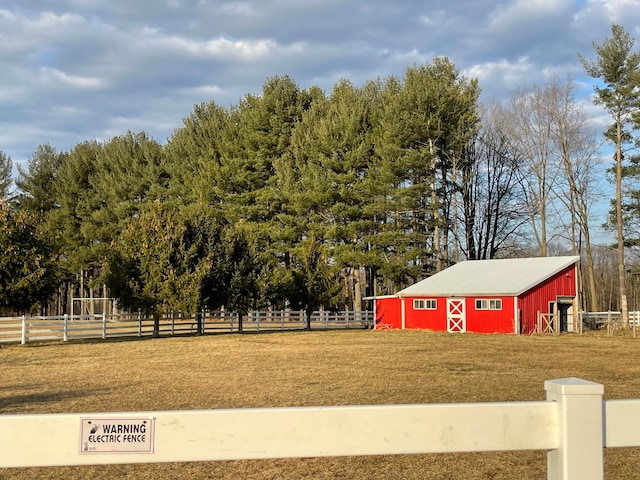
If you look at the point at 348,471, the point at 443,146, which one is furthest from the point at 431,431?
the point at 443,146

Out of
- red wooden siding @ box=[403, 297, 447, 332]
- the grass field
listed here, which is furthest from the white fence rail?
the grass field

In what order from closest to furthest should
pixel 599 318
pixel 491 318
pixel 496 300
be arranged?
pixel 496 300
pixel 491 318
pixel 599 318

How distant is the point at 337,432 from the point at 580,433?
95cm

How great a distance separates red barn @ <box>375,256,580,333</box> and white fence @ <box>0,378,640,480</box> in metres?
31.0

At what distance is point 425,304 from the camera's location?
118 ft

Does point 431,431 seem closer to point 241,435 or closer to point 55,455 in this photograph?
point 241,435

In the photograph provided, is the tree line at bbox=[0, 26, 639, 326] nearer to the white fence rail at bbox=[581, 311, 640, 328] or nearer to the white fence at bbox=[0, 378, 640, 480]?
the white fence rail at bbox=[581, 311, 640, 328]

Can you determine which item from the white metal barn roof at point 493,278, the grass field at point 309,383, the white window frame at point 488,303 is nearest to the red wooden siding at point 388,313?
the white metal barn roof at point 493,278

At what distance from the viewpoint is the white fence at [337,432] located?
2398mm

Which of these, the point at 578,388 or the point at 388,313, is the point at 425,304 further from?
the point at 578,388

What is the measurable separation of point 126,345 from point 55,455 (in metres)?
24.5

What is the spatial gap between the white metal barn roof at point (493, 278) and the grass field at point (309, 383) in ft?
32.0

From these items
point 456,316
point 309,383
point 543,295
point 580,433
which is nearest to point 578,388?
point 580,433

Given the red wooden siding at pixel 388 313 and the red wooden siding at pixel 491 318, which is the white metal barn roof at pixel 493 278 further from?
the red wooden siding at pixel 388 313
